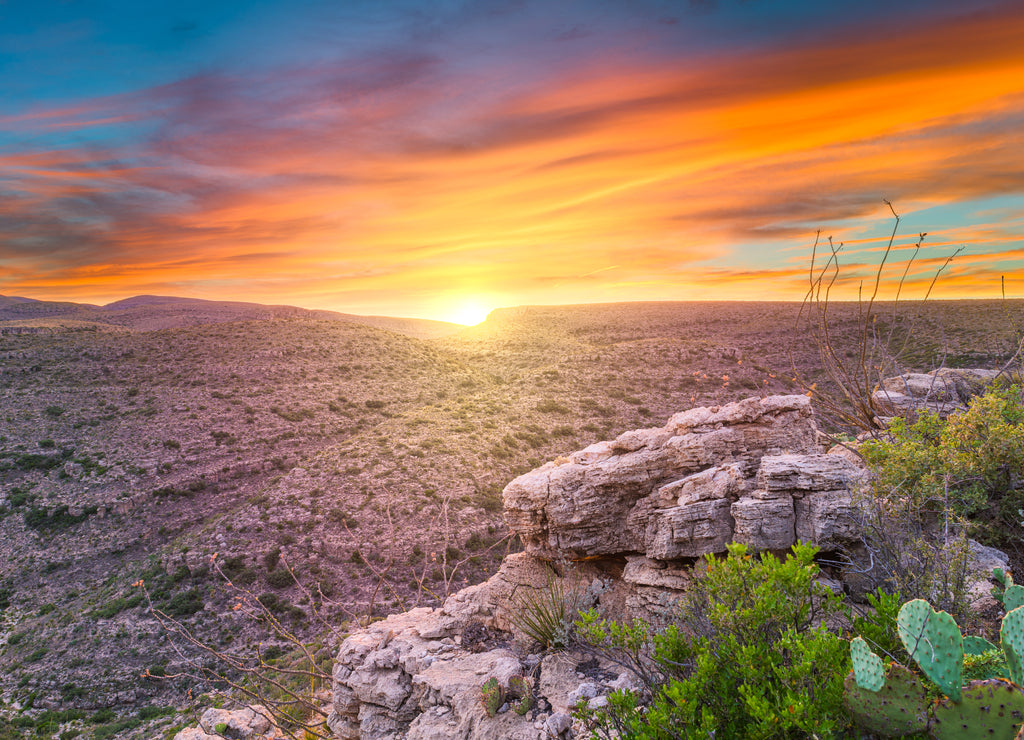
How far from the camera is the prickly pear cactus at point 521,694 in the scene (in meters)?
5.68

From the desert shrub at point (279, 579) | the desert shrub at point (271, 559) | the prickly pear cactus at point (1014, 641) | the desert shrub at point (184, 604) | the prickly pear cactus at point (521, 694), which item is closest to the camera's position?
the prickly pear cactus at point (1014, 641)

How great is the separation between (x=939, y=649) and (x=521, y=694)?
176 inches

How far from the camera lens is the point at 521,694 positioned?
5.88 meters

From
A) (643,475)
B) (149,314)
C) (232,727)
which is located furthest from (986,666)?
(149,314)

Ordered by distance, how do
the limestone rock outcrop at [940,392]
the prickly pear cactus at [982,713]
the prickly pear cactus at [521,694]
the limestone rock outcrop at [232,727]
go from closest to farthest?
the prickly pear cactus at [982,713] < the prickly pear cactus at [521,694] < the limestone rock outcrop at [232,727] < the limestone rock outcrop at [940,392]

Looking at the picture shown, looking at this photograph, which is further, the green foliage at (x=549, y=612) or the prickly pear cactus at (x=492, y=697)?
the green foliage at (x=549, y=612)

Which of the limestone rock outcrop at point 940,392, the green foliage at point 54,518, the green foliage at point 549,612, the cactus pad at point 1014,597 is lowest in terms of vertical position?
the green foliage at point 54,518

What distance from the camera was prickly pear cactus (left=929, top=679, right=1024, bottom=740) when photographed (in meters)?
2.64

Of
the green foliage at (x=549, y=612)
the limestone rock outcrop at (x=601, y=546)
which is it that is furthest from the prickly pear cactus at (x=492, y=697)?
the green foliage at (x=549, y=612)

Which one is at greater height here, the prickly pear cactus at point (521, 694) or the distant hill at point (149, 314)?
the distant hill at point (149, 314)

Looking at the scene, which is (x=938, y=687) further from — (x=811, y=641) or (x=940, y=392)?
(x=940, y=392)

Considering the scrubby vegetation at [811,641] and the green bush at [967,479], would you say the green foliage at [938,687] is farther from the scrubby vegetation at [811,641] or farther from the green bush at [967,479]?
the green bush at [967,479]

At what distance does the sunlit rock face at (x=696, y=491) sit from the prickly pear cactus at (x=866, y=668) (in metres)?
3.03

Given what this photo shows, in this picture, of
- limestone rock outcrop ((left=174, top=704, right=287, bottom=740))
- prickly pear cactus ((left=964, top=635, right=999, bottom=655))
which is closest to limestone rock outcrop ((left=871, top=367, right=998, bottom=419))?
prickly pear cactus ((left=964, top=635, right=999, bottom=655))
